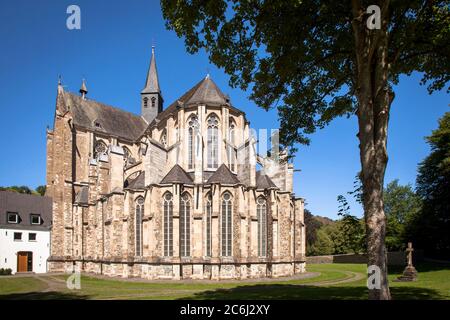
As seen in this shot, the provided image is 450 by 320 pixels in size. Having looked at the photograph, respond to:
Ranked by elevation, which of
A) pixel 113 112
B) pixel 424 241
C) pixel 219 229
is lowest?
pixel 424 241

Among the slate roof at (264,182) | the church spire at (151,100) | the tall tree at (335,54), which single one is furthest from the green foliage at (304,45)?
the church spire at (151,100)

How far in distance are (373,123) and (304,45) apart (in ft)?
12.6

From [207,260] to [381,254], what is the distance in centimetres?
1897

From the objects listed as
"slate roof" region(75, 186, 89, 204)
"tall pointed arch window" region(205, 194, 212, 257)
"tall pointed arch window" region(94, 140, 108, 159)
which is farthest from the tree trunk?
"tall pointed arch window" region(94, 140, 108, 159)

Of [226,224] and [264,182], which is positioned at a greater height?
[264,182]

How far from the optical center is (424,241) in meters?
37.8

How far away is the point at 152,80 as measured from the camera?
172 feet

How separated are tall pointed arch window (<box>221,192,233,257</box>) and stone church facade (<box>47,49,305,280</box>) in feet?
0.24

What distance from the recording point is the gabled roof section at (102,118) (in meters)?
41.2

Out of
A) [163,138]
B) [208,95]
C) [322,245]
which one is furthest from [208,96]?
[322,245]

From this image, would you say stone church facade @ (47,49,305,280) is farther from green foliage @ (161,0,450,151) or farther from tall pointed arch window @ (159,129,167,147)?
green foliage @ (161,0,450,151)

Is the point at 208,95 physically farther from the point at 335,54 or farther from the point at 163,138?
the point at 335,54
